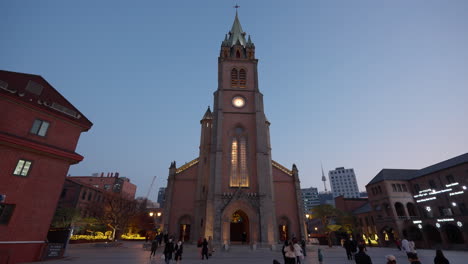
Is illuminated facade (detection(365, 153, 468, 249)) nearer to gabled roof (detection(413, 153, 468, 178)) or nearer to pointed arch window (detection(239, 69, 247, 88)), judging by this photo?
gabled roof (detection(413, 153, 468, 178))

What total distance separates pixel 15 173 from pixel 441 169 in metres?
55.1

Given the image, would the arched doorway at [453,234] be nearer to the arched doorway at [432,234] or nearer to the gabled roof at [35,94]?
the arched doorway at [432,234]

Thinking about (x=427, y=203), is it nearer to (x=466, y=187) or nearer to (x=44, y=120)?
(x=466, y=187)

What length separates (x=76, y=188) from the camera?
167 ft

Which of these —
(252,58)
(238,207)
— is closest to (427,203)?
(238,207)

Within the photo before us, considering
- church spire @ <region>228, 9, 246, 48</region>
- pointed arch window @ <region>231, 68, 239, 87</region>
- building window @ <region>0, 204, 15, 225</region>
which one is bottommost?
building window @ <region>0, 204, 15, 225</region>

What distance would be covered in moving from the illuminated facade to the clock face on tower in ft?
108

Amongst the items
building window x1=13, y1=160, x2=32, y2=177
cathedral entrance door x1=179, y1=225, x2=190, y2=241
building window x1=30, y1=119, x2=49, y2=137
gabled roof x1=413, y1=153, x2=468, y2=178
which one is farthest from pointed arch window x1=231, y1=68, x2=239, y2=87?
gabled roof x1=413, y1=153, x2=468, y2=178

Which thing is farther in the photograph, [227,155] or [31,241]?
[227,155]

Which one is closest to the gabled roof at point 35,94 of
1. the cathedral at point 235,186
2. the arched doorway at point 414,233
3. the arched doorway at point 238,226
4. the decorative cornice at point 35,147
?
the decorative cornice at point 35,147

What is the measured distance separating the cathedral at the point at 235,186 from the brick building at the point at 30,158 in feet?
54.8

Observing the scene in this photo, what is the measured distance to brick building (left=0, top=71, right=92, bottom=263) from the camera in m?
15.3

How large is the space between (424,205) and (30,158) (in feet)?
185

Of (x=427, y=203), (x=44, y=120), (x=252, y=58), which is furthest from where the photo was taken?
(x=252, y=58)
